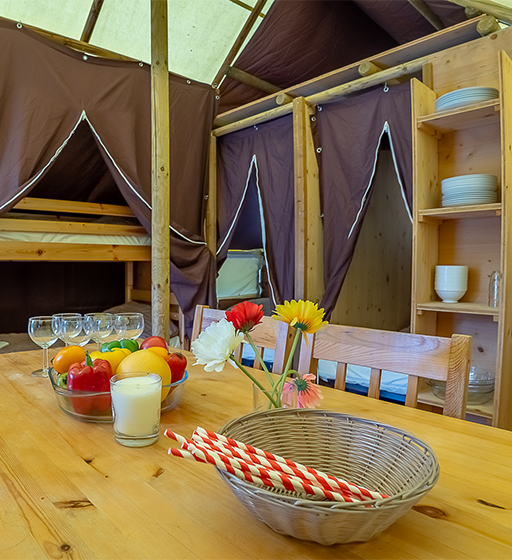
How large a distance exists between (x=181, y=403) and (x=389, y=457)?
1.71ft

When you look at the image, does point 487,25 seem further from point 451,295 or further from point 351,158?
point 451,295

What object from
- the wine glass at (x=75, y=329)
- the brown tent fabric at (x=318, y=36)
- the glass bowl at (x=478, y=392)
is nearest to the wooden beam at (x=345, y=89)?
the brown tent fabric at (x=318, y=36)

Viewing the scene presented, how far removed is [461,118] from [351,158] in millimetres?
704

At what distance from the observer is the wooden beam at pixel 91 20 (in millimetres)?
2814

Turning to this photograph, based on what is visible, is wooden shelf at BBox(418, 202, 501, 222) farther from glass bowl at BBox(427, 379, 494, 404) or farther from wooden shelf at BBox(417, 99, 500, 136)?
glass bowl at BBox(427, 379, 494, 404)

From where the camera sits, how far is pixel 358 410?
0.96 meters

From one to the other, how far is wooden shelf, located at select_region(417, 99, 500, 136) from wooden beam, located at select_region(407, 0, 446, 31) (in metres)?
1.06

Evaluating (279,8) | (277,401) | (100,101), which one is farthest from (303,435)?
(279,8)

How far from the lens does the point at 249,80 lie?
3.61 m

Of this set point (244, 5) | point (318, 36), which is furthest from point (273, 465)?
point (318, 36)

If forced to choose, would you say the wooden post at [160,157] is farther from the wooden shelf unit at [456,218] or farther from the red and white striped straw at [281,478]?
the red and white striped straw at [281,478]

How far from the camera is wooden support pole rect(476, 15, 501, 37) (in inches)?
84.4

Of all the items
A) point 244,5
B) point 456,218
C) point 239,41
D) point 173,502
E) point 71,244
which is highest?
point 244,5

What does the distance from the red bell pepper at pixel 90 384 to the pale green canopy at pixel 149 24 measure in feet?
9.15
